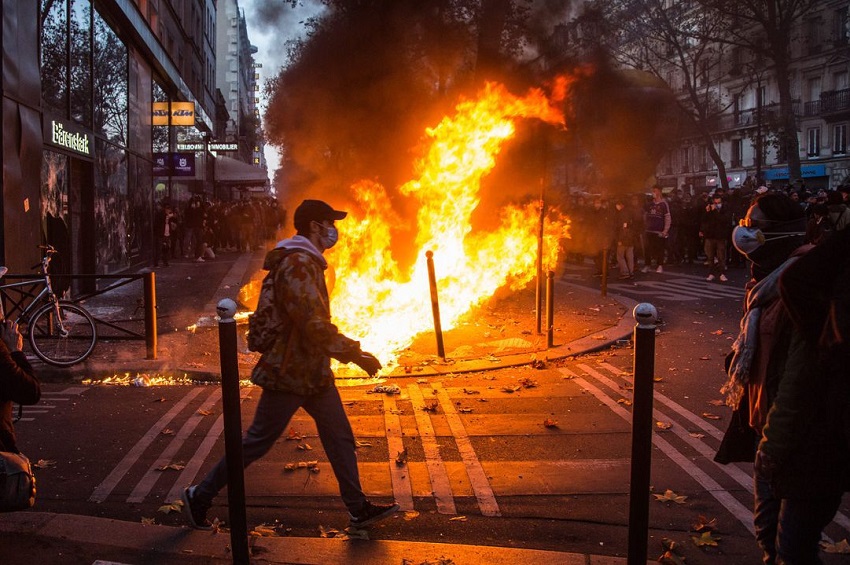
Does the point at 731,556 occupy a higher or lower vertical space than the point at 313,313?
lower

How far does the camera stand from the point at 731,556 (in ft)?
12.4

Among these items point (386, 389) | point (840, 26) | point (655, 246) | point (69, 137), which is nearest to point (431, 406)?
point (386, 389)

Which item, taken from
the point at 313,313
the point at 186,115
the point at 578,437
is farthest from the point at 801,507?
the point at 186,115

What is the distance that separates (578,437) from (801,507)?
10.1 ft

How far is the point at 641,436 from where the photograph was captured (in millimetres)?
3287

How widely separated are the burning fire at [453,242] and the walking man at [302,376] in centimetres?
627

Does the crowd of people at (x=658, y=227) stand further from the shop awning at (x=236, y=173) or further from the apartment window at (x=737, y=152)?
the apartment window at (x=737, y=152)

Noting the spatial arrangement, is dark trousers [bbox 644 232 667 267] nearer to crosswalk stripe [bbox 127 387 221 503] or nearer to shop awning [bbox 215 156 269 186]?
crosswalk stripe [bbox 127 387 221 503]

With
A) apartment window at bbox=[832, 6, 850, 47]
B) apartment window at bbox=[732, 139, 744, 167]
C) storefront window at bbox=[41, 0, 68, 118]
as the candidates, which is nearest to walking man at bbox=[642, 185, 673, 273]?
storefront window at bbox=[41, 0, 68, 118]

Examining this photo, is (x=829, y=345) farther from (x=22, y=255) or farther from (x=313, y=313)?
(x=22, y=255)

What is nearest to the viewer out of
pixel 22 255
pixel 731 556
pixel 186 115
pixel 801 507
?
pixel 801 507

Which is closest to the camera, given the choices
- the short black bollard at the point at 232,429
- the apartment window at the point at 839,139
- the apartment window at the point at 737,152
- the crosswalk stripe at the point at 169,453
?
the short black bollard at the point at 232,429

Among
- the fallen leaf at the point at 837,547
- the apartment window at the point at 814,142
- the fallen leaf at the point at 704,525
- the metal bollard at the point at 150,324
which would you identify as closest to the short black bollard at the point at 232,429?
the fallen leaf at the point at 704,525

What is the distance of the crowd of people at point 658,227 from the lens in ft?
54.3
